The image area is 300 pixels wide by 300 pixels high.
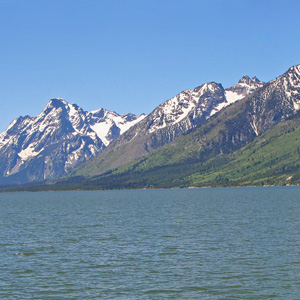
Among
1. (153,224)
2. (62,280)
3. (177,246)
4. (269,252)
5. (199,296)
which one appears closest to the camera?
(199,296)

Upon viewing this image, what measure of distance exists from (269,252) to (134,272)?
84.1 feet

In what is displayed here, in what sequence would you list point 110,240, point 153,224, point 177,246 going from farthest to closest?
point 153,224, point 110,240, point 177,246

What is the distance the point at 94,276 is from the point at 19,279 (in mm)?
10156

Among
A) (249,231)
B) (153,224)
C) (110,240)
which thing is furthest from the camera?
(153,224)

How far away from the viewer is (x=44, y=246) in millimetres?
96312

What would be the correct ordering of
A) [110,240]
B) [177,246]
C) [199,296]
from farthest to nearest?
1. [110,240]
2. [177,246]
3. [199,296]

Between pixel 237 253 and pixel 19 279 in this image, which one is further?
pixel 237 253

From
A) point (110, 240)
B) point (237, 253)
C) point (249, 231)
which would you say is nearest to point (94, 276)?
point (237, 253)

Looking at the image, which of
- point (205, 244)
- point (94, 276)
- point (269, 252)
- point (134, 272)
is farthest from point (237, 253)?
point (94, 276)

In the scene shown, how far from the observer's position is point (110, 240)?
102625mm

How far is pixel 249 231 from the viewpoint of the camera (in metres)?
111

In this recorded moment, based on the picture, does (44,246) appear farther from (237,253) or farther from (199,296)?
(199,296)

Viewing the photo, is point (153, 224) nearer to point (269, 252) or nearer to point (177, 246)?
point (177, 246)

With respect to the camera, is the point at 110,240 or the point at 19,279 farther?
the point at 110,240
